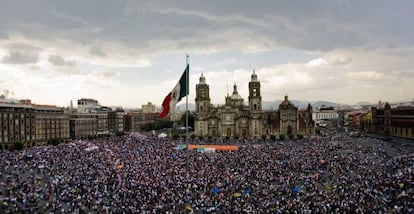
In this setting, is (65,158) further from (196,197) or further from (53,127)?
(53,127)

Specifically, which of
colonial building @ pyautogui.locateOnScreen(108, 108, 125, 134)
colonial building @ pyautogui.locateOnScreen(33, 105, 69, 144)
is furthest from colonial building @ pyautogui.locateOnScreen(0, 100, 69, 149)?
colonial building @ pyautogui.locateOnScreen(108, 108, 125, 134)

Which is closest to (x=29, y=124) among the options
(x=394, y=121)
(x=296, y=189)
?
(x=296, y=189)

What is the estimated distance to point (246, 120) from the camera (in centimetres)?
9031

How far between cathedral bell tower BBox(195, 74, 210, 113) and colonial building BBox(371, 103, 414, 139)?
40064 mm

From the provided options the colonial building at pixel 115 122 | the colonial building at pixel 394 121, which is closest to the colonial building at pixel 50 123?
the colonial building at pixel 115 122

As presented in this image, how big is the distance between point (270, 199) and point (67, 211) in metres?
14.0

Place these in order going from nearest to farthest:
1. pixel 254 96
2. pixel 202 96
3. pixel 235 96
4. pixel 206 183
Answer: pixel 206 183 < pixel 254 96 < pixel 202 96 < pixel 235 96

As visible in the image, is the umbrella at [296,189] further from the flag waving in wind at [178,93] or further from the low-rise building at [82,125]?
the low-rise building at [82,125]

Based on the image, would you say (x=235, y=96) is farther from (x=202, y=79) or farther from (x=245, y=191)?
(x=245, y=191)

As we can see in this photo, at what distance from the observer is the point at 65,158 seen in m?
41.0

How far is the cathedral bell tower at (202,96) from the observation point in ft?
314

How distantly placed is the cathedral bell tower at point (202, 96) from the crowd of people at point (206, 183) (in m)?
51.3

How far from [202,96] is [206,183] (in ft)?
213

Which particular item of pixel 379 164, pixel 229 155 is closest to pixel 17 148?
pixel 229 155
